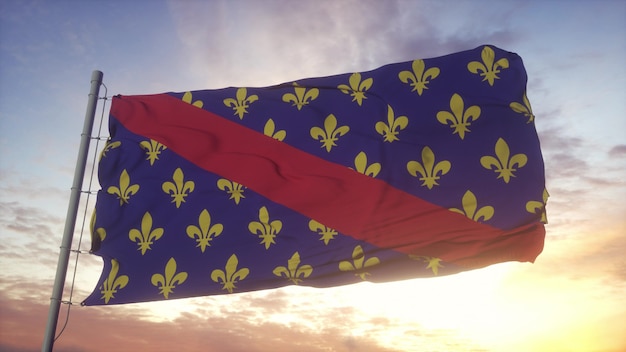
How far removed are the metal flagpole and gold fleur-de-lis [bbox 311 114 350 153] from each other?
3.05 metres

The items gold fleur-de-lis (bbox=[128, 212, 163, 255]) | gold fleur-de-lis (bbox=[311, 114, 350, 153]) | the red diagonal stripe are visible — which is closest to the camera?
the red diagonal stripe

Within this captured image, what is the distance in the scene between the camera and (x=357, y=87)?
846 cm

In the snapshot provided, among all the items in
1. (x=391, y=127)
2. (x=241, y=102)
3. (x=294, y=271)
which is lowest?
(x=294, y=271)

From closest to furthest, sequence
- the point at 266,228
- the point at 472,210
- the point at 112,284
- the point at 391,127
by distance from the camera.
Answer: the point at 472,210 < the point at 112,284 < the point at 266,228 < the point at 391,127

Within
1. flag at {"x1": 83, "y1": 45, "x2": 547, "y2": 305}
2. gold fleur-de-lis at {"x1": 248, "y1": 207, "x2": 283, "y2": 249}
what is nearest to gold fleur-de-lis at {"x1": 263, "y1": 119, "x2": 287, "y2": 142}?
flag at {"x1": 83, "y1": 45, "x2": 547, "y2": 305}

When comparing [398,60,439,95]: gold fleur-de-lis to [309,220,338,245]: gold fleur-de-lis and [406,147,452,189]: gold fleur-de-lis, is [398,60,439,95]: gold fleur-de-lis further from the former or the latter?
[309,220,338,245]: gold fleur-de-lis

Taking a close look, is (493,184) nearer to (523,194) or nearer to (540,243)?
(523,194)

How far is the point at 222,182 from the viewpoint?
8.08 m

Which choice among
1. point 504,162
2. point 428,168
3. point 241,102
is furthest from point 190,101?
point 504,162

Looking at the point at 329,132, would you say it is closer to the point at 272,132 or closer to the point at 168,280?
the point at 272,132

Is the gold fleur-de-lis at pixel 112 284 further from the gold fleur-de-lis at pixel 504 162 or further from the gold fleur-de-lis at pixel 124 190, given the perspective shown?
the gold fleur-de-lis at pixel 504 162

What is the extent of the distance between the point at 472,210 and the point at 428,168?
78cm

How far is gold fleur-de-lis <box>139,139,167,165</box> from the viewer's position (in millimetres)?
8336

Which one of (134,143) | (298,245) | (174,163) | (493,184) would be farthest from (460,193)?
(134,143)
